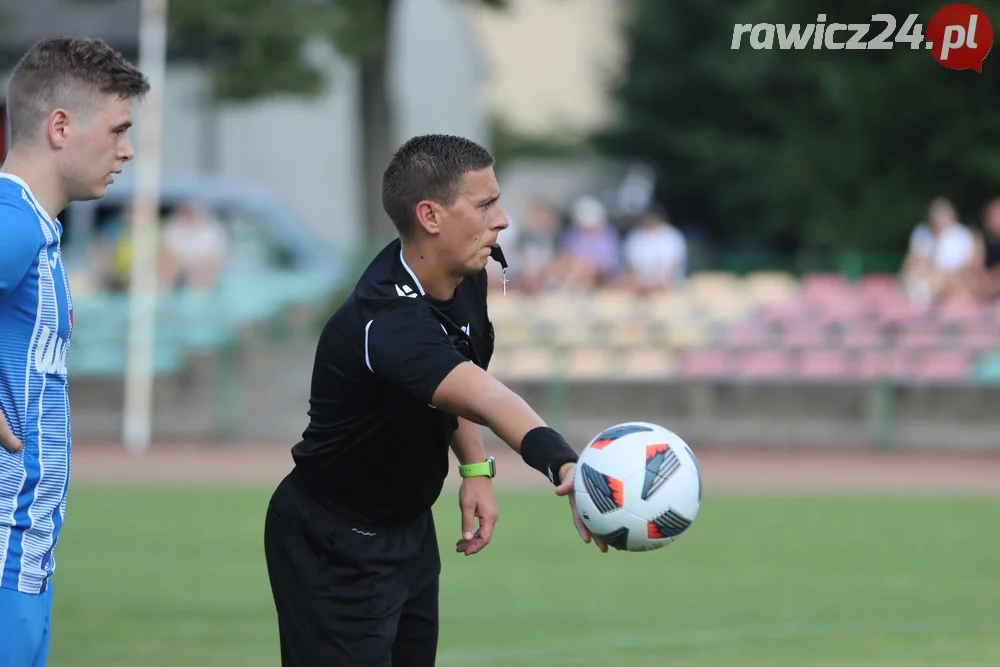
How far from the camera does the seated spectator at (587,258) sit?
70.2 ft

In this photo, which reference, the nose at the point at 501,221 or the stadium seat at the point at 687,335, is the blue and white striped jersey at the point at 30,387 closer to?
the nose at the point at 501,221

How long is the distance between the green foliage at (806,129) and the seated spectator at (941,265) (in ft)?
18.8

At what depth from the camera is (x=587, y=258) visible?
2178 centimetres

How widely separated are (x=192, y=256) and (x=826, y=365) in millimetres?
8589

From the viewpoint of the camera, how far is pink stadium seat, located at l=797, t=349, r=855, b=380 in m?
19.3

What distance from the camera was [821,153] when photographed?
3164cm

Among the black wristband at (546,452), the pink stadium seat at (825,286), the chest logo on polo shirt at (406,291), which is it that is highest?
the chest logo on polo shirt at (406,291)

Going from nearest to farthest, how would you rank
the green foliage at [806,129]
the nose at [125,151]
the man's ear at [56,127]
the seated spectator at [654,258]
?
the man's ear at [56,127] → the nose at [125,151] → the seated spectator at [654,258] → the green foliage at [806,129]

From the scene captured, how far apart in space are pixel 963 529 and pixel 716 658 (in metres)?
5.55

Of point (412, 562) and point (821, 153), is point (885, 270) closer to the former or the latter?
point (821, 153)

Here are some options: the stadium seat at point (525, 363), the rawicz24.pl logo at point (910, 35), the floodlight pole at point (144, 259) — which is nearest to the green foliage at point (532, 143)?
the rawicz24.pl logo at point (910, 35)

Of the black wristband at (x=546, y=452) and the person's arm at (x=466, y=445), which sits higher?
the black wristband at (x=546, y=452)

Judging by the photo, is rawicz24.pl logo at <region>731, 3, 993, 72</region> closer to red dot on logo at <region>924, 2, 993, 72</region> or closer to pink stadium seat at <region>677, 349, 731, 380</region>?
red dot on logo at <region>924, 2, 993, 72</region>

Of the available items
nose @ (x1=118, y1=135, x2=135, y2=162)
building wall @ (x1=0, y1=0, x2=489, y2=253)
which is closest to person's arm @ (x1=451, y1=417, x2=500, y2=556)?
nose @ (x1=118, y1=135, x2=135, y2=162)
